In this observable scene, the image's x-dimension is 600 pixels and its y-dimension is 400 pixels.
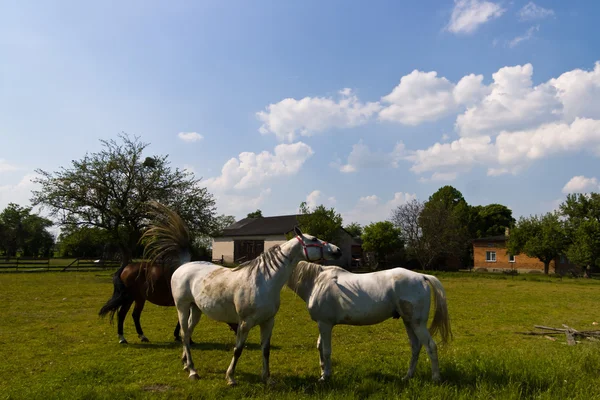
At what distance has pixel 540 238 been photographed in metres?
41.0

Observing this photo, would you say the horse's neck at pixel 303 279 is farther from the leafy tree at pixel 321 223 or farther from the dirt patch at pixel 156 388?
the leafy tree at pixel 321 223

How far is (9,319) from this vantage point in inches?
450

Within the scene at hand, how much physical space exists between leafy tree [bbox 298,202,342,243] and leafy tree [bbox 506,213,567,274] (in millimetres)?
20434

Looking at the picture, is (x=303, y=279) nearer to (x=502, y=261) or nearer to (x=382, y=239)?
(x=382, y=239)

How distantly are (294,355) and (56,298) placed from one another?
44.2 feet

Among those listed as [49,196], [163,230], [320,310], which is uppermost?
[49,196]

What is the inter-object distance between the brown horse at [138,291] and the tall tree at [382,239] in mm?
36681

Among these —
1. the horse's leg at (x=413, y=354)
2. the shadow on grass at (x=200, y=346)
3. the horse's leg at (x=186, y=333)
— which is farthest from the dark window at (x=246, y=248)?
the horse's leg at (x=413, y=354)

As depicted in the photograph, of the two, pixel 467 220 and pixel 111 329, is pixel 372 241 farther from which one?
pixel 111 329

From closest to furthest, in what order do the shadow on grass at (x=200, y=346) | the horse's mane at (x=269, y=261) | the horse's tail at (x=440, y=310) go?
the horse's mane at (x=269, y=261) → the horse's tail at (x=440, y=310) → the shadow on grass at (x=200, y=346)

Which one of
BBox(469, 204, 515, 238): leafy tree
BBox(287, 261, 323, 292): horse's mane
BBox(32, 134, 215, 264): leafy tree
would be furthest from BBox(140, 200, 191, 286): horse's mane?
BBox(469, 204, 515, 238): leafy tree

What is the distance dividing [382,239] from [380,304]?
3898 cm

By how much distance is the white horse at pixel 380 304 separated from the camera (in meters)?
5.80

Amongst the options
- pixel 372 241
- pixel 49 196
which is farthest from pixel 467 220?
pixel 49 196
